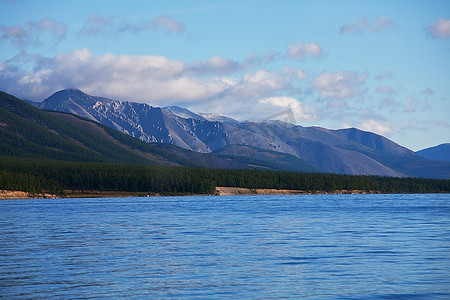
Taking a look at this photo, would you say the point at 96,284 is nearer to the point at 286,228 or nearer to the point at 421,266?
the point at 421,266

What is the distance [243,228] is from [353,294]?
128ft

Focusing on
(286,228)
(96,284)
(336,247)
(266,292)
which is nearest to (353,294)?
(266,292)

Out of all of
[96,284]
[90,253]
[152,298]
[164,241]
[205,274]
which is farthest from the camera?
[164,241]

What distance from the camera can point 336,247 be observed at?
162ft

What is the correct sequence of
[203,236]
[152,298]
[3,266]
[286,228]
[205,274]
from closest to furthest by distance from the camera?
[152,298], [205,274], [3,266], [203,236], [286,228]

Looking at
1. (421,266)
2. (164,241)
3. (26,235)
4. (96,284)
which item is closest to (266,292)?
(96,284)

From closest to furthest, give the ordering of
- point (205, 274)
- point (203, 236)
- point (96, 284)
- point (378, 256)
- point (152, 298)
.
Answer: point (152, 298)
point (96, 284)
point (205, 274)
point (378, 256)
point (203, 236)

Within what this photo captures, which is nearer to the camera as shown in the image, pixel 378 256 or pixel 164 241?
pixel 378 256

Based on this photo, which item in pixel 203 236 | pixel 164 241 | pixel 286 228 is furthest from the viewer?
pixel 286 228

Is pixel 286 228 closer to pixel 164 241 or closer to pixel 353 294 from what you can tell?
pixel 164 241

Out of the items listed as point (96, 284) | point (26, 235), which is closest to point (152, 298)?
point (96, 284)

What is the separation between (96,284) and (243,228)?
36788 millimetres

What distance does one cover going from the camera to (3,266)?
133 ft

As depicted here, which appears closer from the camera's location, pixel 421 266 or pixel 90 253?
pixel 421 266
